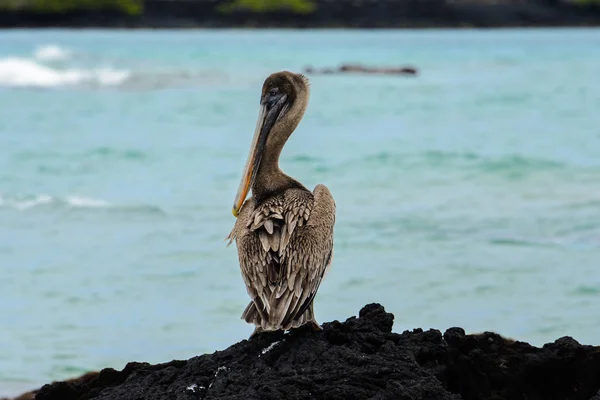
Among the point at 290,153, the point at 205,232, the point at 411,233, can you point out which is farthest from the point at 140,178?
the point at 411,233

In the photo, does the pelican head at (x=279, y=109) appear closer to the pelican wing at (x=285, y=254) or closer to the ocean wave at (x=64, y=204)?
the pelican wing at (x=285, y=254)

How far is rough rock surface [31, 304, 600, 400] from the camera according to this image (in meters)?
3.72

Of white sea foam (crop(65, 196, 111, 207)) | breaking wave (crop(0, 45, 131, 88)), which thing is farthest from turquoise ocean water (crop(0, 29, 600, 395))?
breaking wave (crop(0, 45, 131, 88))

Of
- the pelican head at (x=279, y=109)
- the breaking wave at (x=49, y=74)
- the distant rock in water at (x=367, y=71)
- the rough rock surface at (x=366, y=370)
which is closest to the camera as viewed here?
the rough rock surface at (x=366, y=370)

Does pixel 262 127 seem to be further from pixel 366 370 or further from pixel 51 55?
pixel 51 55

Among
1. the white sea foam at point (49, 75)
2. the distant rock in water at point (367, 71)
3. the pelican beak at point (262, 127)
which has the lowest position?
the white sea foam at point (49, 75)

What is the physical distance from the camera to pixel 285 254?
4.17 metres

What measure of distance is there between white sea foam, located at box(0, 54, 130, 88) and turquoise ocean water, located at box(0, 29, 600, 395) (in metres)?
3.84

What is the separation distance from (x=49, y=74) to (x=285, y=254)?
30178mm

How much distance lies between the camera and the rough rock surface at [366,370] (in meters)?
3.72

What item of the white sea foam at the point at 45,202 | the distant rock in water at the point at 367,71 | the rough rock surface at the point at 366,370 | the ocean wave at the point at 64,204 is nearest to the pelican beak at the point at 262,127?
the rough rock surface at the point at 366,370

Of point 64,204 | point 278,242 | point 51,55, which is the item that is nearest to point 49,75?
point 51,55

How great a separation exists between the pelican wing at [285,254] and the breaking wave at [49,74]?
26.7 meters

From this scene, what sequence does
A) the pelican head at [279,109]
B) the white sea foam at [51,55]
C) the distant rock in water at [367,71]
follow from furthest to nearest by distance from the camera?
1. the white sea foam at [51,55]
2. the distant rock in water at [367,71]
3. the pelican head at [279,109]
